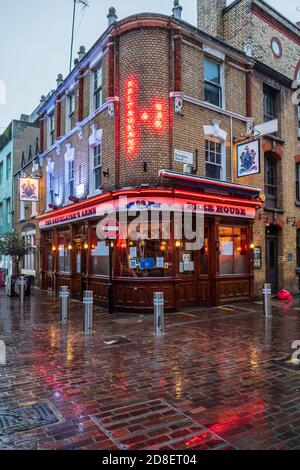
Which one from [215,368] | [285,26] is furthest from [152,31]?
[215,368]

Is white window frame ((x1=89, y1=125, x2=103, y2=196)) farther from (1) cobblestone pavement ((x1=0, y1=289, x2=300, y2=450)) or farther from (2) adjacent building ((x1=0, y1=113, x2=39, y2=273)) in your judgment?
(2) adjacent building ((x1=0, y1=113, x2=39, y2=273))

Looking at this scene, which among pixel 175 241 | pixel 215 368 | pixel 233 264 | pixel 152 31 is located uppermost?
pixel 152 31

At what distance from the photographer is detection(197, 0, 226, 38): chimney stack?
16.2 meters

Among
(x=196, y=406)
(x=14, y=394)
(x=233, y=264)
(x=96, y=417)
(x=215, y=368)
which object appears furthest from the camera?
(x=233, y=264)

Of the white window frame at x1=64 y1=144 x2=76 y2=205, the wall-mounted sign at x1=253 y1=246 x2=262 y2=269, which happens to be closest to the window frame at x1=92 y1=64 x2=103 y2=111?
the white window frame at x1=64 y1=144 x2=76 y2=205

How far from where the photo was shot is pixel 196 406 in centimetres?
427

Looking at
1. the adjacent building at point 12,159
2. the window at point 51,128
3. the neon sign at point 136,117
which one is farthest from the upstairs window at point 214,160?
the adjacent building at point 12,159

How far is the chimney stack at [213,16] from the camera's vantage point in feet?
53.1

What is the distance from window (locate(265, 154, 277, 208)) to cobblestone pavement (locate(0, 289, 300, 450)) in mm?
7820

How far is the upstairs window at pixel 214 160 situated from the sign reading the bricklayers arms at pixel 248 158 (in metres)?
0.69

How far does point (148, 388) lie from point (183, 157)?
8853mm

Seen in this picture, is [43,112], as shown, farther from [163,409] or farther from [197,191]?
[163,409]

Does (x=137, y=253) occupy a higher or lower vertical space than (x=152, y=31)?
lower

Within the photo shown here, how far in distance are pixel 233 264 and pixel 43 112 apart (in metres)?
13.9
